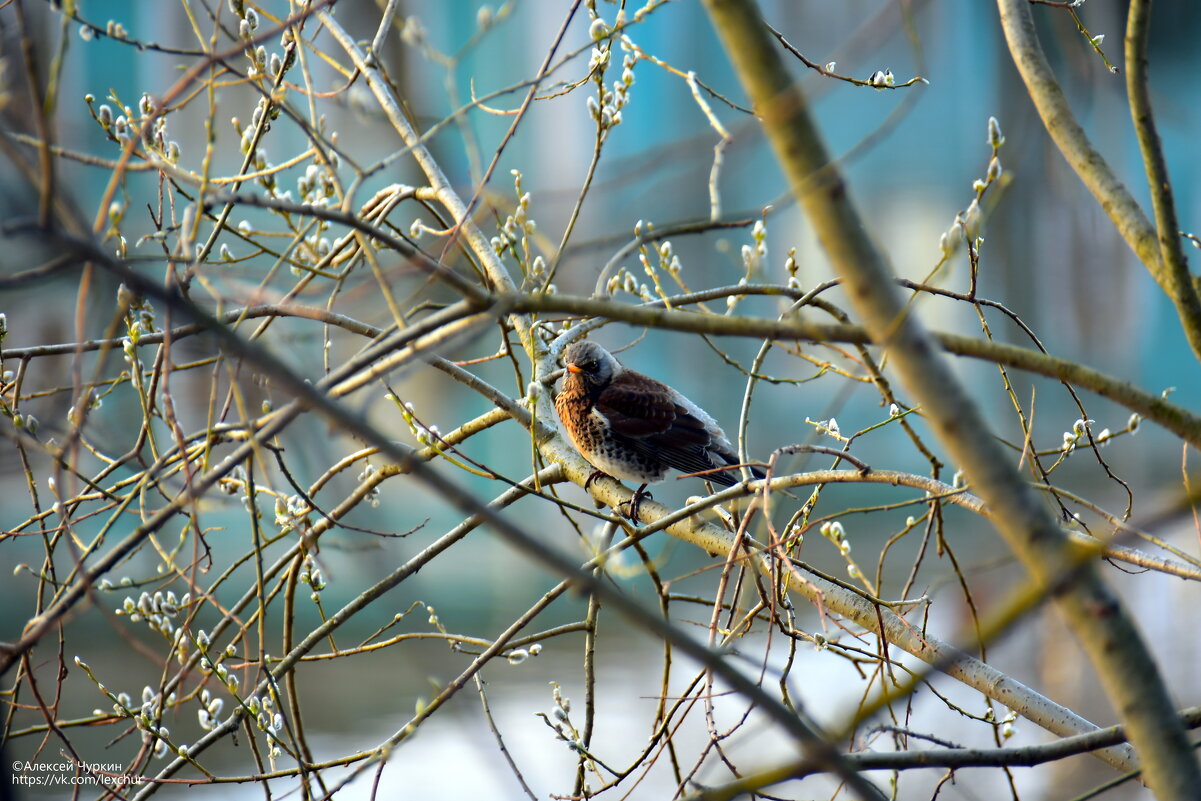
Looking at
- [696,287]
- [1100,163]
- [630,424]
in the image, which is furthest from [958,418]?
[696,287]

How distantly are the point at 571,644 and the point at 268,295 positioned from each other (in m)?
8.21

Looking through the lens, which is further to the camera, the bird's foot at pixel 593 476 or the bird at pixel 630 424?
the bird at pixel 630 424

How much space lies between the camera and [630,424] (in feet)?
14.0

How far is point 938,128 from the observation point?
36.7 ft

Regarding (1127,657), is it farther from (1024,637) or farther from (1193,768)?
(1024,637)

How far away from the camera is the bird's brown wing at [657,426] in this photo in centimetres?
425

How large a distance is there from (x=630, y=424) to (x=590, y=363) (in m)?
0.36

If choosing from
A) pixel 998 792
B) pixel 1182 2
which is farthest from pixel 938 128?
pixel 998 792

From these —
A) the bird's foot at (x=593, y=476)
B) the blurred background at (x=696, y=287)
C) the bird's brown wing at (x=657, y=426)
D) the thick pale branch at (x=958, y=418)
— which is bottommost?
the thick pale branch at (x=958, y=418)

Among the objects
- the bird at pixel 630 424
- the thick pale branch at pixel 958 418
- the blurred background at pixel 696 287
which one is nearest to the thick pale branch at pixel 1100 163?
the thick pale branch at pixel 958 418

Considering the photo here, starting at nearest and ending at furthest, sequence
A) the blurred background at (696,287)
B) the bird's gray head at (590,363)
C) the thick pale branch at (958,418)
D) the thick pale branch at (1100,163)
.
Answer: the thick pale branch at (958,418) → the thick pale branch at (1100,163) → the bird's gray head at (590,363) → the blurred background at (696,287)

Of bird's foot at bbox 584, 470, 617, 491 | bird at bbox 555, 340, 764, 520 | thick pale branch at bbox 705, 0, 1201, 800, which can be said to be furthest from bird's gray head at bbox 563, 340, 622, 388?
thick pale branch at bbox 705, 0, 1201, 800

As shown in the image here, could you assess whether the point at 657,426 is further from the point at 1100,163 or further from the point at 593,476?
the point at 1100,163

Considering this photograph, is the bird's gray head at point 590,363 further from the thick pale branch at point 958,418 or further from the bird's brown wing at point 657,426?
the thick pale branch at point 958,418
